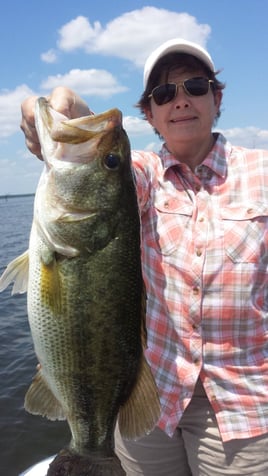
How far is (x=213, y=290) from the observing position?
275 cm

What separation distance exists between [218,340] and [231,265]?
45 centimetres

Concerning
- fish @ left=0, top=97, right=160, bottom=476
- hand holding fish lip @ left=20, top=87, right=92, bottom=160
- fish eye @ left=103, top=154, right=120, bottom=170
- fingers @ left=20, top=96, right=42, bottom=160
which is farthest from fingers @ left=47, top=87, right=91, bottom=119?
fish eye @ left=103, top=154, right=120, bottom=170

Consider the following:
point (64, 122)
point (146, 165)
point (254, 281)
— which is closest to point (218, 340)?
point (254, 281)

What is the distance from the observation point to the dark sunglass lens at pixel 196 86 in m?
2.95

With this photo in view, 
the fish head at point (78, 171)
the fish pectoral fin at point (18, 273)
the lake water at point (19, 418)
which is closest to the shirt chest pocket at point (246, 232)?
the fish head at point (78, 171)

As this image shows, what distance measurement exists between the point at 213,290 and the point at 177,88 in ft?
4.15

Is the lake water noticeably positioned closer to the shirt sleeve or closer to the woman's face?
the shirt sleeve

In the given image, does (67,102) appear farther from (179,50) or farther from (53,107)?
(179,50)

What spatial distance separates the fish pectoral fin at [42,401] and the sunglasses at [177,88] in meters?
1.80

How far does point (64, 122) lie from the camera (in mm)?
2277

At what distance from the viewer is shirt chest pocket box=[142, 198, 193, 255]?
9.47 ft

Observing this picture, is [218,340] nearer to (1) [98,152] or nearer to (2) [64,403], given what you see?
(2) [64,403]

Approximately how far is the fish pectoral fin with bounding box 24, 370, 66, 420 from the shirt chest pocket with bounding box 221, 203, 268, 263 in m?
1.27

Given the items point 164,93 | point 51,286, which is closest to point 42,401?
point 51,286
